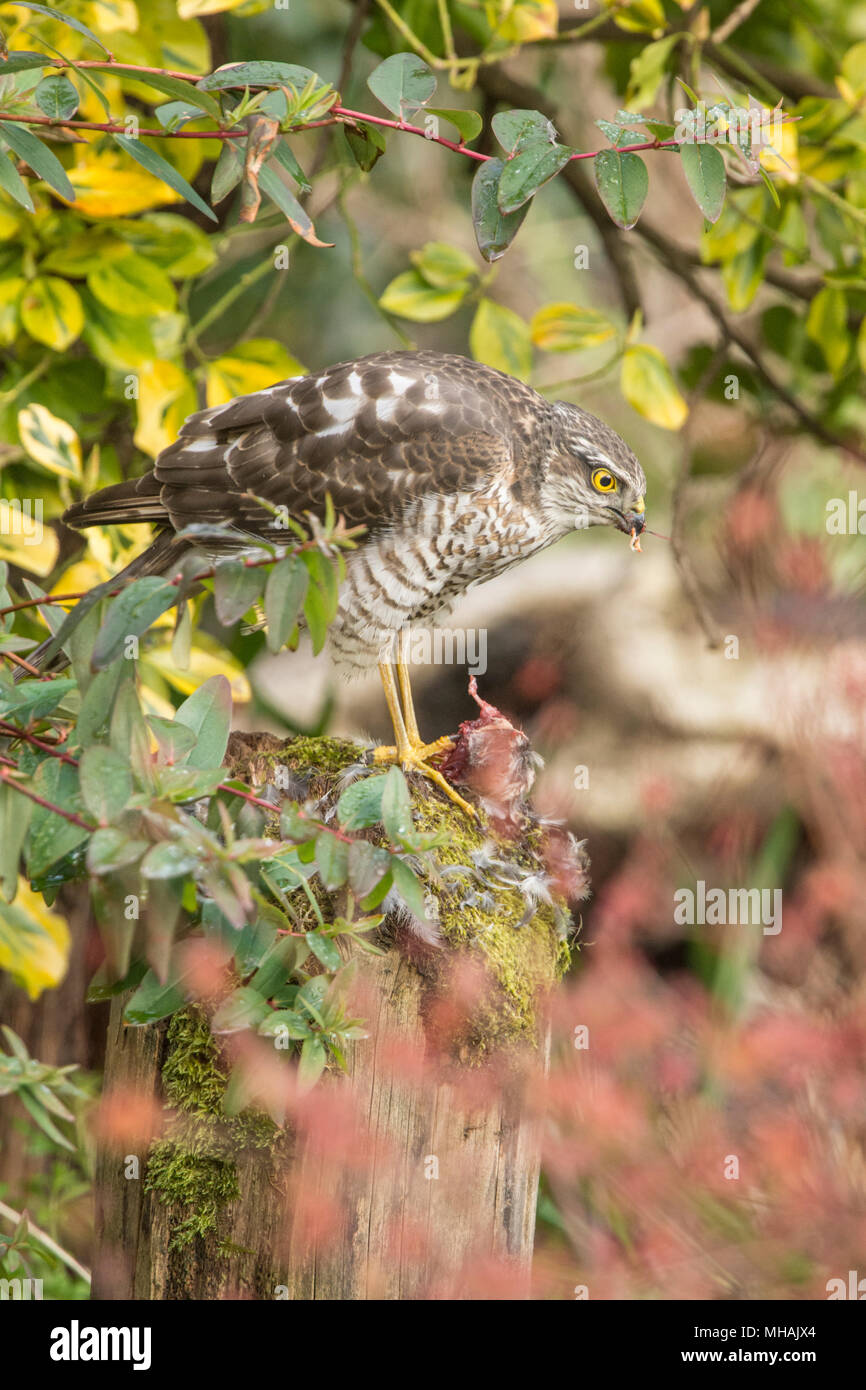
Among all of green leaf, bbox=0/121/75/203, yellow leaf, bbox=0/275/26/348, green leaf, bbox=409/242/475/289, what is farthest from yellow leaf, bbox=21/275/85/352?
green leaf, bbox=0/121/75/203

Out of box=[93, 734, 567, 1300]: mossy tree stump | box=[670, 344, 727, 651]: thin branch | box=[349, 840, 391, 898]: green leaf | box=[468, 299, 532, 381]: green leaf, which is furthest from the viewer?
box=[670, 344, 727, 651]: thin branch


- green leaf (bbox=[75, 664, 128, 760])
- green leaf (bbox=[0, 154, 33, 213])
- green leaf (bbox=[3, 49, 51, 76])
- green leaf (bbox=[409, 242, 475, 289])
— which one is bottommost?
green leaf (bbox=[75, 664, 128, 760])

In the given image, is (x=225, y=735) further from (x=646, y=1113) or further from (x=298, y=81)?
(x=646, y=1113)

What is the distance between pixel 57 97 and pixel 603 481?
145 centimetres

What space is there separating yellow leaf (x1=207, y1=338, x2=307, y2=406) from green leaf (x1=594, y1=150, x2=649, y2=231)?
1649 millimetres

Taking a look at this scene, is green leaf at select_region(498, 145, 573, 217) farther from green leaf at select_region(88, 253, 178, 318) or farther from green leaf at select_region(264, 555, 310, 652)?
green leaf at select_region(88, 253, 178, 318)

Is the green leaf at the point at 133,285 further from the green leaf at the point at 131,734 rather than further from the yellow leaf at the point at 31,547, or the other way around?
the green leaf at the point at 131,734

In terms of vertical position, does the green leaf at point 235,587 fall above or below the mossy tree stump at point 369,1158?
above

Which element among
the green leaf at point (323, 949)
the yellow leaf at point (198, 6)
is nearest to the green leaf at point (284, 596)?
the green leaf at point (323, 949)

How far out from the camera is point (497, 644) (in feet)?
15.6

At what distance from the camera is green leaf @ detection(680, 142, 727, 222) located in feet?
4.39

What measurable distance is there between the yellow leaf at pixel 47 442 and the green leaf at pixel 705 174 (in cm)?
169

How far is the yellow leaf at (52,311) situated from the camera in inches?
107

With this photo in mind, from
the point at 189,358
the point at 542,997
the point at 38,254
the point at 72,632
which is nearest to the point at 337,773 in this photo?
the point at 542,997
